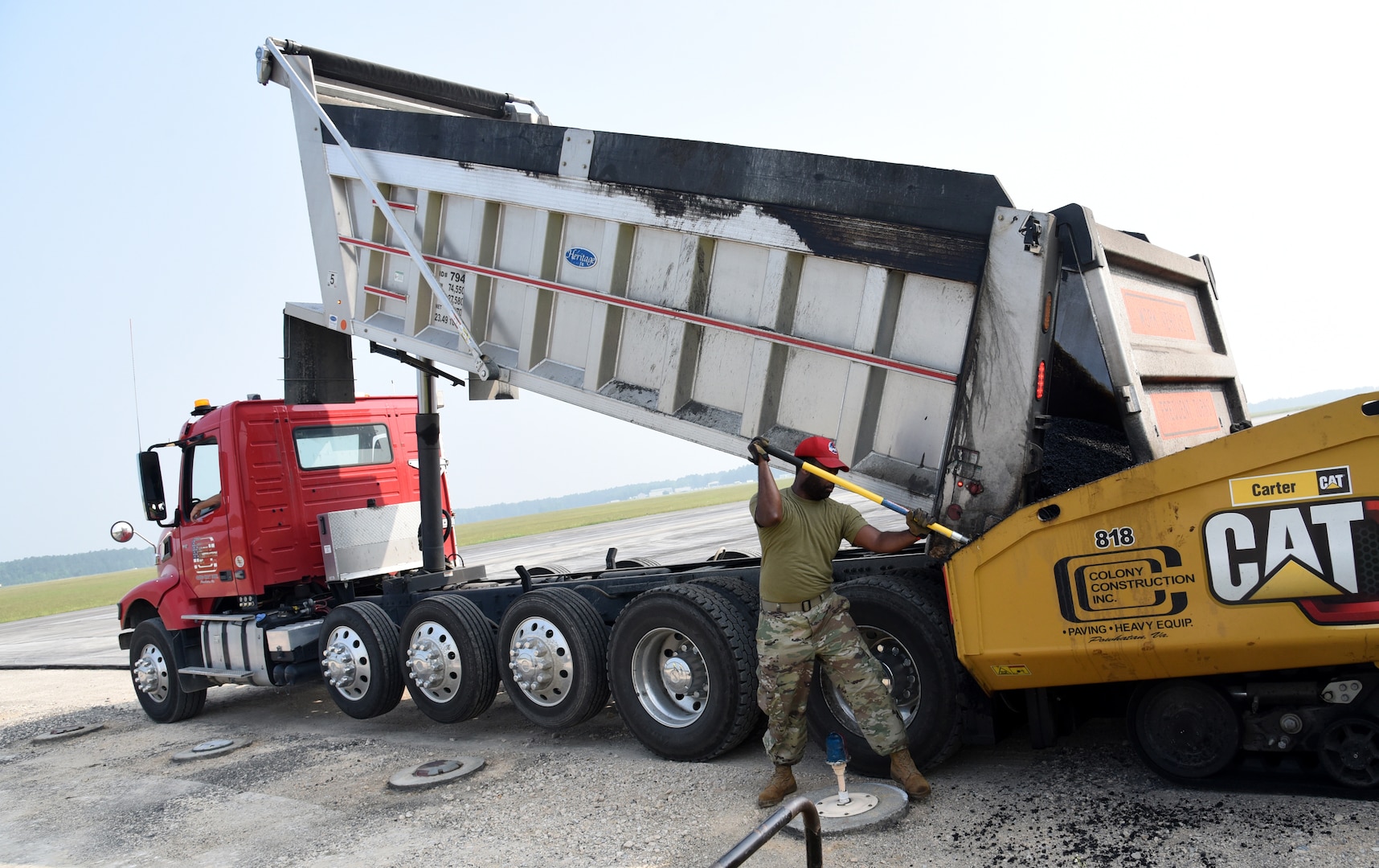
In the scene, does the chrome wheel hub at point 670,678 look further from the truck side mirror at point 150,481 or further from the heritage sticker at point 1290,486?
the truck side mirror at point 150,481

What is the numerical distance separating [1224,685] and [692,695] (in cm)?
288

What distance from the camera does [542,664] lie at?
6.91 meters

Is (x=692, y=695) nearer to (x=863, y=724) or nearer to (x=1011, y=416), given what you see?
(x=863, y=724)

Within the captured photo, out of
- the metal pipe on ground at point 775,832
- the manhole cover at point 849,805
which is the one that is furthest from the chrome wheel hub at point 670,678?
the metal pipe on ground at point 775,832

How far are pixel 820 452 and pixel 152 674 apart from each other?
291 inches

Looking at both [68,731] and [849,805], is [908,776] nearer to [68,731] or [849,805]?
[849,805]

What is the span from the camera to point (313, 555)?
30.1 feet

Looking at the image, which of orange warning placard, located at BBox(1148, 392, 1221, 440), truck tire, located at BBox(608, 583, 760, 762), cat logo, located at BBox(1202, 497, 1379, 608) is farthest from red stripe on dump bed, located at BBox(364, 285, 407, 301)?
cat logo, located at BBox(1202, 497, 1379, 608)

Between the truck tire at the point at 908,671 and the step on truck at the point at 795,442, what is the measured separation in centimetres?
2

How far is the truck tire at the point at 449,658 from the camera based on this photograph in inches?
290

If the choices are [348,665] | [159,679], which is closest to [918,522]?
[348,665]

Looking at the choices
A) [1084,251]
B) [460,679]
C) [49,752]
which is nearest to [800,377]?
[1084,251]

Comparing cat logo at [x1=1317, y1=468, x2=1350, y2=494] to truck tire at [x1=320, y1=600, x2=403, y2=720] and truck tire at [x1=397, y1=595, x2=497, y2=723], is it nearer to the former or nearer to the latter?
truck tire at [x1=397, y1=595, x2=497, y2=723]

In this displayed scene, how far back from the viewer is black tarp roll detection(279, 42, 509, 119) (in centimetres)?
827
